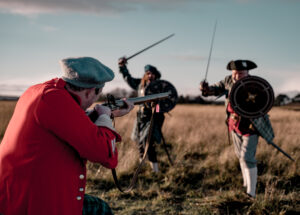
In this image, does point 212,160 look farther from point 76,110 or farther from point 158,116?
point 76,110

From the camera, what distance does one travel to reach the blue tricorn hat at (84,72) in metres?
2.18

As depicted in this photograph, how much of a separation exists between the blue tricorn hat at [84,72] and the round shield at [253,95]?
3056 mm

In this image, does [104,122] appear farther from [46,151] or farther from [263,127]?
[263,127]

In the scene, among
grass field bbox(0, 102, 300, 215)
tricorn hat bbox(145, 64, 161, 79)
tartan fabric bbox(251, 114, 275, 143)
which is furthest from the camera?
tricorn hat bbox(145, 64, 161, 79)

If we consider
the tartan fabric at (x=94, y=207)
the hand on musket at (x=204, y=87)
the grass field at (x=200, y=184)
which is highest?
the hand on musket at (x=204, y=87)

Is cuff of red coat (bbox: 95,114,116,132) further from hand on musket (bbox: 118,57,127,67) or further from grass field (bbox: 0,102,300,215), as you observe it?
hand on musket (bbox: 118,57,127,67)

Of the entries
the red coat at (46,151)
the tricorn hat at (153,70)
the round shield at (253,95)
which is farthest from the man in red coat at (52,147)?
the tricorn hat at (153,70)

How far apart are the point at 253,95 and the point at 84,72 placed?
3361 mm

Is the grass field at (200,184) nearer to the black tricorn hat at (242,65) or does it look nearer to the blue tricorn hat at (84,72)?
the black tricorn hat at (242,65)

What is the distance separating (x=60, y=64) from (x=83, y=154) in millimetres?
675

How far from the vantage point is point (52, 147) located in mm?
2062

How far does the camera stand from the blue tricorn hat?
7.16ft

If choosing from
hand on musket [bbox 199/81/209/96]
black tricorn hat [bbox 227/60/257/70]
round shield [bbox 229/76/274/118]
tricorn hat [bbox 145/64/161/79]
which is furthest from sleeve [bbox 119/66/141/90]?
round shield [bbox 229/76/274/118]

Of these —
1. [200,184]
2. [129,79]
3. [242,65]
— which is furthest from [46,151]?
[129,79]
